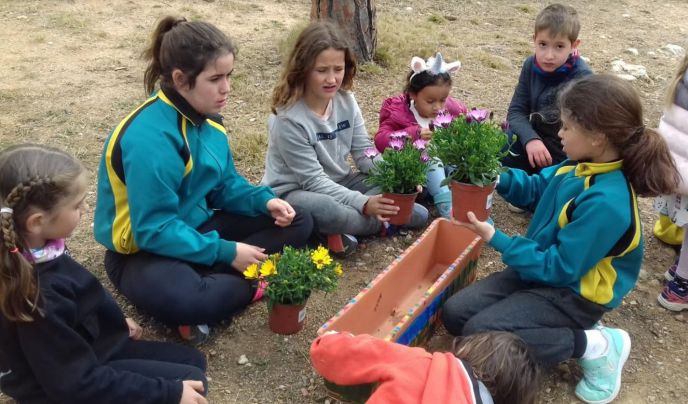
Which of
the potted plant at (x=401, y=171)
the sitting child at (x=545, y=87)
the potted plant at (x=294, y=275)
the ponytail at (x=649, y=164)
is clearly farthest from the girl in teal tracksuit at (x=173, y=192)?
the sitting child at (x=545, y=87)

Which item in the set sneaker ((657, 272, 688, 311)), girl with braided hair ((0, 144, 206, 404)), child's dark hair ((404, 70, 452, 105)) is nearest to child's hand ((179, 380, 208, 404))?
girl with braided hair ((0, 144, 206, 404))

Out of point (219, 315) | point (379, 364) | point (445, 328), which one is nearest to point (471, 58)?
point (445, 328)

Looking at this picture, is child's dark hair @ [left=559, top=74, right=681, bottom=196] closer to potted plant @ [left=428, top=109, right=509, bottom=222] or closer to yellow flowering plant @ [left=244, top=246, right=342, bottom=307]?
potted plant @ [left=428, top=109, right=509, bottom=222]

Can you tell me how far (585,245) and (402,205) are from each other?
43.1 inches

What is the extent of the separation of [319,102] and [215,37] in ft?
2.92

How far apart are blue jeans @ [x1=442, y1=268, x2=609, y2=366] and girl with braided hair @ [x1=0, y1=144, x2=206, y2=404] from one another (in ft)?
3.96

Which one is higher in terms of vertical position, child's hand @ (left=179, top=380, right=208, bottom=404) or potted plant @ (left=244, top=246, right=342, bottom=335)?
potted plant @ (left=244, top=246, right=342, bottom=335)

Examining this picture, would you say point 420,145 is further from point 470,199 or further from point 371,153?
point 470,199

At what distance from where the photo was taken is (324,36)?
3.33 meters

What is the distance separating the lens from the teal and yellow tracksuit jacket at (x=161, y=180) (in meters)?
2.66

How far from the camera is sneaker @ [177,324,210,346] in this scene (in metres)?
2.88

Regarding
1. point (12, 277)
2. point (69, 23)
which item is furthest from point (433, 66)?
point (69, 23)

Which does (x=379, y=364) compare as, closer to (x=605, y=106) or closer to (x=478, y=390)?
(x=478, y=390)

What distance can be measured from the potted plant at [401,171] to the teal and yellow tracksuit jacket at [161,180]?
836 mm
